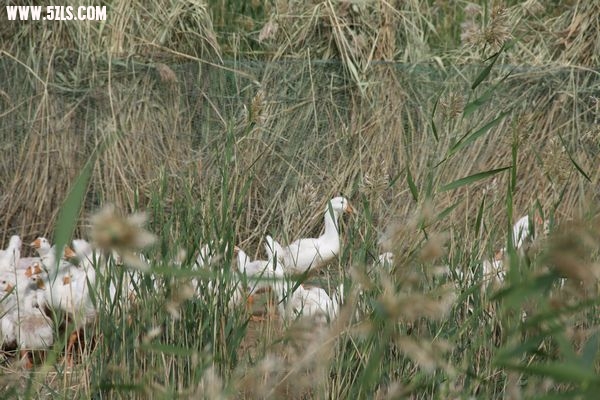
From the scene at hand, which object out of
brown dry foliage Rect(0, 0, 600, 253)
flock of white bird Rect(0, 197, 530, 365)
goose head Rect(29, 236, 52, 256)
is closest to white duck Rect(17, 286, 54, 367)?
flock of white bird Rect(0, 197, 530, 365)

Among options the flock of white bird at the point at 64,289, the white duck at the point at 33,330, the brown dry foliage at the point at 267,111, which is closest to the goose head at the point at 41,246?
the flock of white bird at the point at 64,289

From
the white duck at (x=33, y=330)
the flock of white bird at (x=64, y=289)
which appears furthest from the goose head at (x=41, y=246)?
the white duck at (x=33, y=330)

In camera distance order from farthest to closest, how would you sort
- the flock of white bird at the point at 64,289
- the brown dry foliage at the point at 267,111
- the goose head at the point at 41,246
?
the brown dry foliage at the point at 267,111, the goose head at the point at 41,246, the flock of white bird at the point at 64,289

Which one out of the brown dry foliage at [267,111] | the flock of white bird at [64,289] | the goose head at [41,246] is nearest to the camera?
the flock of white bird at [64,289]

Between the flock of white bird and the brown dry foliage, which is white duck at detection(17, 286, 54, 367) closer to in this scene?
the flock of white bird

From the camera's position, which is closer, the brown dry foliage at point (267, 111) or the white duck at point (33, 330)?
the white duck at point (33, 330)

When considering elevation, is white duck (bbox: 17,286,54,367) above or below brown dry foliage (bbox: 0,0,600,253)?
below

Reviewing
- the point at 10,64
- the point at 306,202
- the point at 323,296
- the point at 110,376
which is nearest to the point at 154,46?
the point at 10,64

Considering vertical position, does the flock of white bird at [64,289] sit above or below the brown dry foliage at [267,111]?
below

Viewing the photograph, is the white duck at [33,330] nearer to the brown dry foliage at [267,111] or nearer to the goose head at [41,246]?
the goose head at [41,246]

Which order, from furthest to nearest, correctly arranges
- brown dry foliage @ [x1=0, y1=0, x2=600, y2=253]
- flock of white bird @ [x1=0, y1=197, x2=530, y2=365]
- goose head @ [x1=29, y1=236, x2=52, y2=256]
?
brown dry foliage @ [x1=0, y1=0, x2=600, y2=253], goose head @ [x1=29, y1=236, x2=52, y2=256], flock of white bird @ [x1=0, y1=197, x2=530, y2=365]

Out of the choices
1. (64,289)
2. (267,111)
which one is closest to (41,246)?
(64,289)

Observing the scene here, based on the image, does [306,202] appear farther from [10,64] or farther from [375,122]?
[10,64]

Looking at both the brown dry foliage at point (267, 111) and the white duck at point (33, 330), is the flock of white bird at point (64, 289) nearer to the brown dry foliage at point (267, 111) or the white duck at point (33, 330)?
the white duck at point (33, 330)
